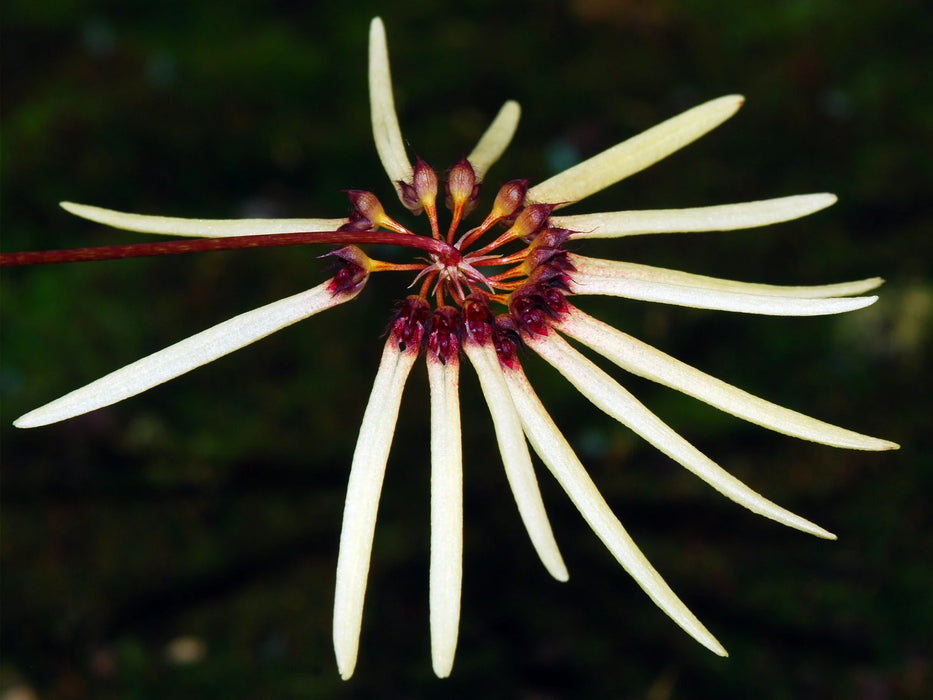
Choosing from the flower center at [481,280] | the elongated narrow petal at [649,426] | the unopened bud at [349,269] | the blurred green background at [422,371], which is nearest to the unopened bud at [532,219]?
the flower center at [481,280]

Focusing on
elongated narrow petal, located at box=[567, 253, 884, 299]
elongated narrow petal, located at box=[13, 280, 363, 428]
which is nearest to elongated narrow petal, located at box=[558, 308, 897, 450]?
elongated narrow petal, located at box=[567, 253, 884, 299]

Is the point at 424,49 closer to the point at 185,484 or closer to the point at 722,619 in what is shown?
the point at 185,484

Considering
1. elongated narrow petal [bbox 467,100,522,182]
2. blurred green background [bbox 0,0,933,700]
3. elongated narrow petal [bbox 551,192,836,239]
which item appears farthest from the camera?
blurred green background [bbox 0,0,933,700]

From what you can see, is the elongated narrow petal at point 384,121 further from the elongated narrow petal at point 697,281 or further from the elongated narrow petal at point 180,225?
the elongated narrow petal at point 697,281

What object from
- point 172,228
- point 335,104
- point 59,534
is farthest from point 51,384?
point 172,228

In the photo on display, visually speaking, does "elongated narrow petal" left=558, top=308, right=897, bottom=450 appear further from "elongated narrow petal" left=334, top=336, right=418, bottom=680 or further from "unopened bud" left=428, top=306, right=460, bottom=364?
"elongated narrow petal" left=334, top=336, right=418, bottom=680

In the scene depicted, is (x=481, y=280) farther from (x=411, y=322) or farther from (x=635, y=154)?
(x=635, y=154)

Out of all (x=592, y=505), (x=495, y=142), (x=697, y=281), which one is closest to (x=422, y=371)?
(x=495, y=142)

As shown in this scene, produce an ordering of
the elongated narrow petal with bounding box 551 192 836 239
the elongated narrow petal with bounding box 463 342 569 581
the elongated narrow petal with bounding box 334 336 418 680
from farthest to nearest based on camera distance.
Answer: the elongated narrow petal with bounding box 551 192 836 239
the elongated narrow petal with bounding box 334 336 418 680
the elongated narrow petal with bounding box 463 342 569 581
